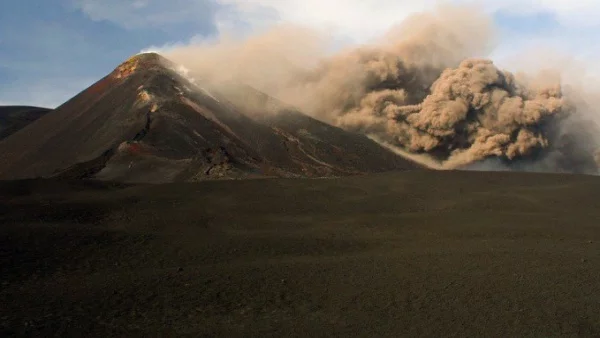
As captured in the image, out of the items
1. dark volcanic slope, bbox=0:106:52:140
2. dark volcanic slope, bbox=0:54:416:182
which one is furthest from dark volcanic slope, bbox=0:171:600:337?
dark volcanic slope, bbox=0:106:52:140

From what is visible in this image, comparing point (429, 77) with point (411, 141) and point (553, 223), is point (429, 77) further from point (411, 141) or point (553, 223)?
point (553, 223)

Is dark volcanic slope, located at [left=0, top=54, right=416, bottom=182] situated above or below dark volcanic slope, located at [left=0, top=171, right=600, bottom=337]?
above

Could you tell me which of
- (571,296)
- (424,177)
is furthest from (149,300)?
(424,177)

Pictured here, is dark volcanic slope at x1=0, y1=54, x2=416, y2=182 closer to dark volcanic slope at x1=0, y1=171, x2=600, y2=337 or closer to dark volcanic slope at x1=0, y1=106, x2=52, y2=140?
dark volcanic slope at x1=0, y1=171, x2=600, y2=337

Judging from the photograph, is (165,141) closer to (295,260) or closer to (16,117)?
(295,260)

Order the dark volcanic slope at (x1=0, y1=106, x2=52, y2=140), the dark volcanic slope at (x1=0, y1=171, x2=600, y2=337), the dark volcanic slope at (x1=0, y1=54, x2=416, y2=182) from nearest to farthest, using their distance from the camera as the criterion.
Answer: the dark volcanic slope at (x1=0, y1=171, x2=600, y2=337)
the dark volcanic slope at (x1=0, y1=54, x2=416, y2=182)
the dark volcanic slope at (x1=0, y1=106, x2=52, y2=140)

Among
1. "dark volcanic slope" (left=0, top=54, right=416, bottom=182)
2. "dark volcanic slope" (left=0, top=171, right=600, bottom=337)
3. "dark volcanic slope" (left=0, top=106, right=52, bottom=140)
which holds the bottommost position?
"dark volcanic slope" (left=0, top=171, right=600, bottom=337)

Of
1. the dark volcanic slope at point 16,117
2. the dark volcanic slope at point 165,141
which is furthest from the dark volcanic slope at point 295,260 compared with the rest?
the dark volcanic slope at point 16,117
